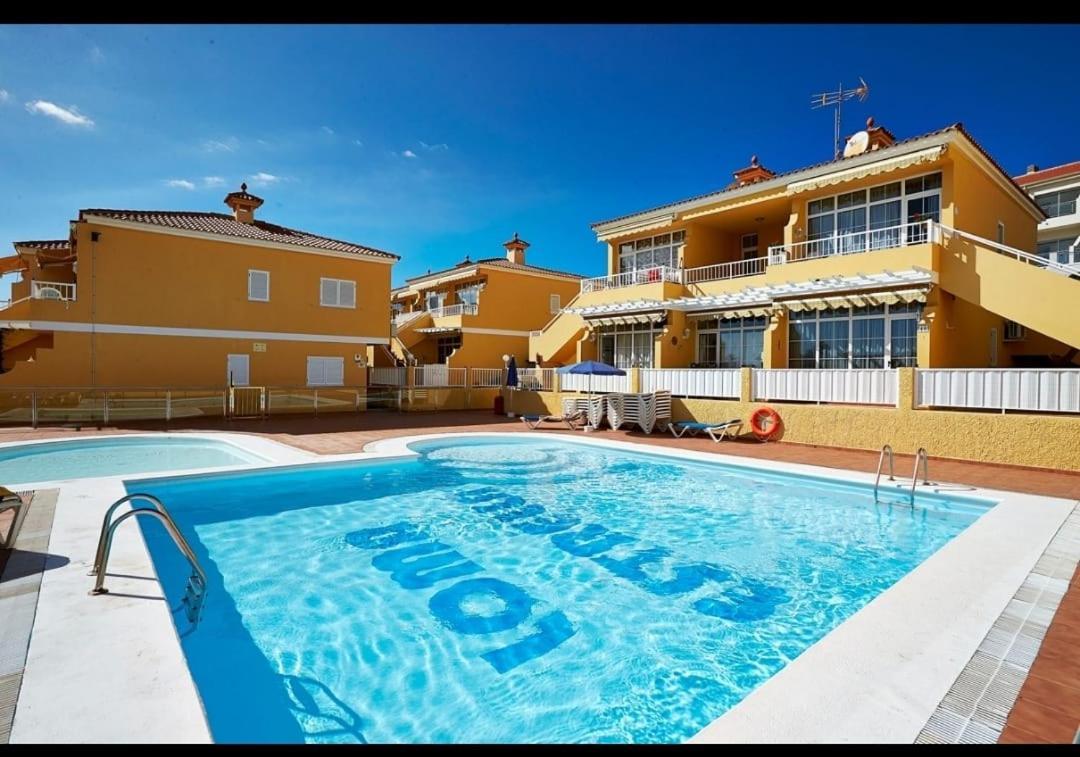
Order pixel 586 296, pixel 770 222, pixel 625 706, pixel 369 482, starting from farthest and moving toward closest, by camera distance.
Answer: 1. pixel 586 296
2. pixel 770 222
3. pixel 369 482
4. pixel 625 706

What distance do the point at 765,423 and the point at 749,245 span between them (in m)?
11.9

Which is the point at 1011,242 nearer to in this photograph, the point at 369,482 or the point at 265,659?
the point at 369,482

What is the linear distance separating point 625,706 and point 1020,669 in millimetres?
2644

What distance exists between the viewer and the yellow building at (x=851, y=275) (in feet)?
50.5

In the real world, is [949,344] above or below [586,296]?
below

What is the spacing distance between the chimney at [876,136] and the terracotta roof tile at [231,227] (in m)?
20.4

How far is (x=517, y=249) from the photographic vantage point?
122 ft

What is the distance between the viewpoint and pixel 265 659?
450 cm

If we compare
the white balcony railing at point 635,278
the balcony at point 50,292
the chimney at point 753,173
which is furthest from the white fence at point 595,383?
the balcony at point 50,292

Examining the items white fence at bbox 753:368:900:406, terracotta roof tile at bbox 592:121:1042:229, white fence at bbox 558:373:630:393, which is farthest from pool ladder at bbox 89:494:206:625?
terracotta roof tile at bbox 592:121:1042:229

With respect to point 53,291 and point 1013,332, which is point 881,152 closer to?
point 1013,332

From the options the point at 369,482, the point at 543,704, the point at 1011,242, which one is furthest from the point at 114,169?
the point at 1011,242

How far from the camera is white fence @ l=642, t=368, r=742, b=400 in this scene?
54.0ft

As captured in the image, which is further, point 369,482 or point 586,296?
point 586,296
